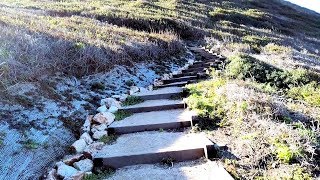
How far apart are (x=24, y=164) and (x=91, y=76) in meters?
3.47

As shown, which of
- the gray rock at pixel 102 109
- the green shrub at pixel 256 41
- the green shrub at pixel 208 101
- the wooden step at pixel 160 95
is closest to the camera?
the green shrub at pixel 208 101

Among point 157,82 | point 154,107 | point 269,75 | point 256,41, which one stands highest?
point 269,75

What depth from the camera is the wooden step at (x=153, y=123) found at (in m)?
5.82

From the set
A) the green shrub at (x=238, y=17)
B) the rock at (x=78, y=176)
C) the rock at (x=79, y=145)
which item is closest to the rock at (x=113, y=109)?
the rock at (x=79, y=145)

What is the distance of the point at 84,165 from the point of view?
4.58 metres

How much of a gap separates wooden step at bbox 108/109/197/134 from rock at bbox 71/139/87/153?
2.53 feet

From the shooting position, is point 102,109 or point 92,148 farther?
point 102,109

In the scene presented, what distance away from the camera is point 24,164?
432 cm

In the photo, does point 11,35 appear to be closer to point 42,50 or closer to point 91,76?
point 42,50

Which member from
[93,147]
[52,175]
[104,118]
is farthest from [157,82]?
[52,175]

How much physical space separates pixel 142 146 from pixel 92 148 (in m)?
0.73

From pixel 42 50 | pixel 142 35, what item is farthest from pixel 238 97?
pixel 142 35

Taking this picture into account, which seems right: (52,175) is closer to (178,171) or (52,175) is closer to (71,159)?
(71,159)

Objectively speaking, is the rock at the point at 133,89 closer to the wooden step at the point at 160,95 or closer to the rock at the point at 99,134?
the wooden step at the point at 160,95
